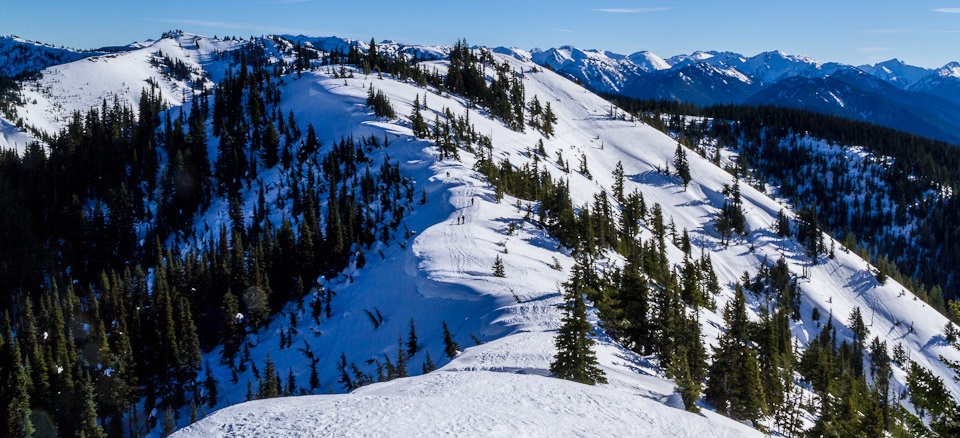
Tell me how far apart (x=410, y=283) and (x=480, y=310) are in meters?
13.2

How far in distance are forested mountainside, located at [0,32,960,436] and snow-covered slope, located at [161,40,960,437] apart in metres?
0.30

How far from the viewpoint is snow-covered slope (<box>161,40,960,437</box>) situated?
20922 millimetres

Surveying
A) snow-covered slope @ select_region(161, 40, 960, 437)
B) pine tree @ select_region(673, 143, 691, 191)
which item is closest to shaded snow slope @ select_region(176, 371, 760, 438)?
snow-covered slope @ select_region(161, 40, 960, 437)

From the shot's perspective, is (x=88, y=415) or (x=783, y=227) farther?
(x=783, y=227)

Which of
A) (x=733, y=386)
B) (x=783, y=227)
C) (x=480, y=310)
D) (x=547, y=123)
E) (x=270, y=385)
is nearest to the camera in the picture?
(x=733, y=386)

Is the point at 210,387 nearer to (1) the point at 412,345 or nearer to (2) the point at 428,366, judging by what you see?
(1) the point at 412,345

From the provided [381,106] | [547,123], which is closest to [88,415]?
[381,106]

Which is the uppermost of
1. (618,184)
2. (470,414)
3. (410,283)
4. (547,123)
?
(547,123)

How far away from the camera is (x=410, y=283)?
60.1 metres

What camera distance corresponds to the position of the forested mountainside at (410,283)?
31531mm

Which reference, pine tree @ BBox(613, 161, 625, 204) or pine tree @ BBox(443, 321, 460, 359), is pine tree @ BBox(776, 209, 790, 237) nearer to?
pine tree @ BBox(613, 161, 625, 204)

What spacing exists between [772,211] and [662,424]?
174320 mm

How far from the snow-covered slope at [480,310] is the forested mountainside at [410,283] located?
0.30m

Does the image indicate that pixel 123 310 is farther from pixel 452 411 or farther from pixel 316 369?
pixel 452 411
